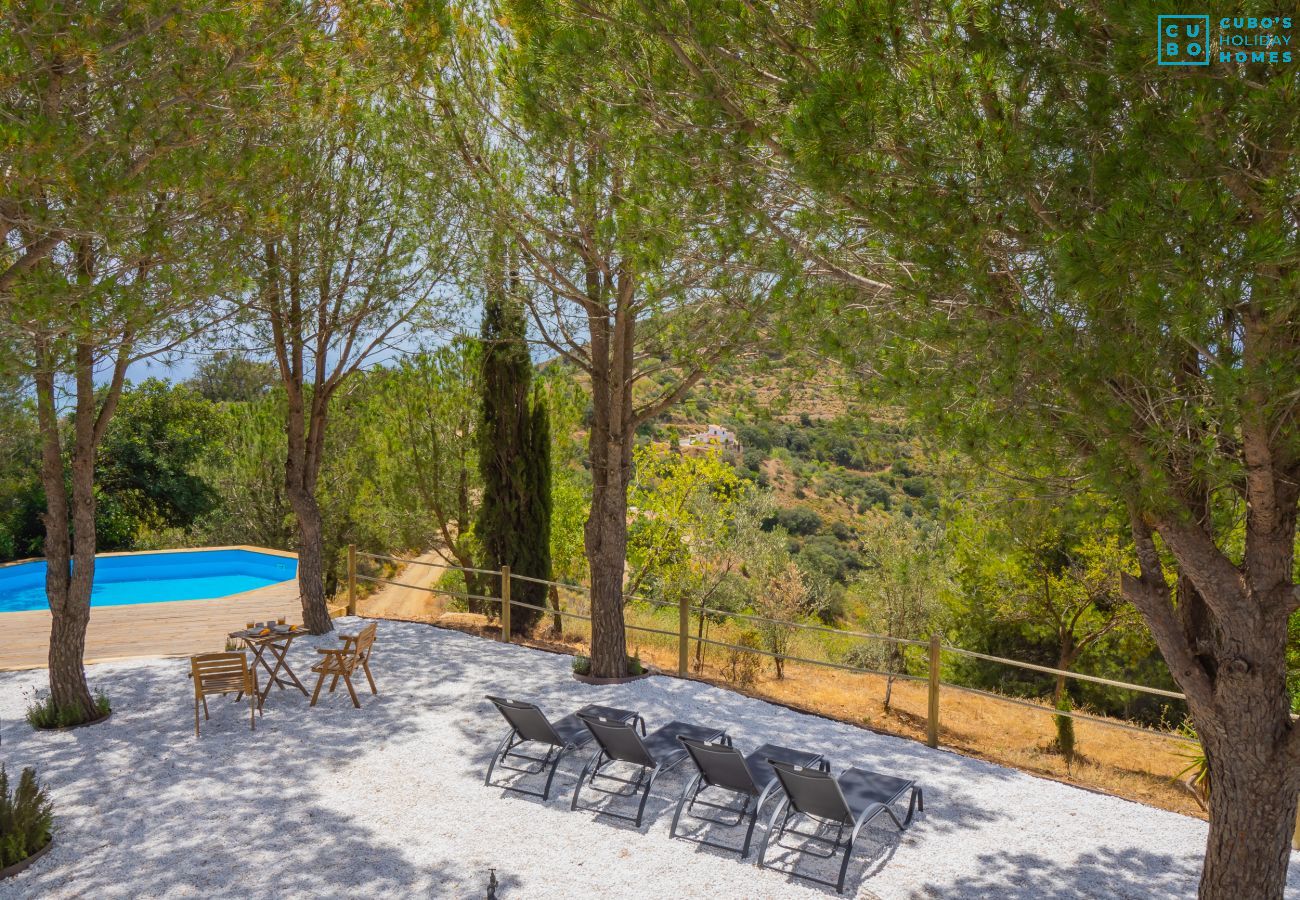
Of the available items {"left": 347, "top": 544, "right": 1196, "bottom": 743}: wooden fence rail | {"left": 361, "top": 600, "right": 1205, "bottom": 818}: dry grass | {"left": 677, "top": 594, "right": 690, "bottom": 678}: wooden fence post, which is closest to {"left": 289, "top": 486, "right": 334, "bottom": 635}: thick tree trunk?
{"left": 347, "top": 544, "right": 1196, "bottom": 743}: wooden fence rail

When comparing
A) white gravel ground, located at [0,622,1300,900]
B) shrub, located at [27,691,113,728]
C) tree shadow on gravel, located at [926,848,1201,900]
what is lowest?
tree shadow on gravel, located at [926,848,1201,900]

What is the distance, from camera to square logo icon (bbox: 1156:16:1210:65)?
276 centimetres

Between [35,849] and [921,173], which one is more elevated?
[921,173]

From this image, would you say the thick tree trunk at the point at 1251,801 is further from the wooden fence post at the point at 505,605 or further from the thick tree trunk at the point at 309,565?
the thick tree trunk at the point at 309,565

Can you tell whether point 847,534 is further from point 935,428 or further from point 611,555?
point 935,428

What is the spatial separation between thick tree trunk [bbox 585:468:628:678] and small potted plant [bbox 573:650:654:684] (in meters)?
0.07

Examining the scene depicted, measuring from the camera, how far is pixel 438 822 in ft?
17.9

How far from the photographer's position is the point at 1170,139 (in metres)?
2.98

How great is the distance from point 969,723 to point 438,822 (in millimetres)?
7724

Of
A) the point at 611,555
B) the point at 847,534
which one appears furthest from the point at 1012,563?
the point at 847,534

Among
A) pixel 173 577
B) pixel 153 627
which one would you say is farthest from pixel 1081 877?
pixel 173 577

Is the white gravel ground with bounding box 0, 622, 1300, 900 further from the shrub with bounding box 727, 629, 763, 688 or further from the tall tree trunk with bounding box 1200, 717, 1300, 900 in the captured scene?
the shrub with bounding box 727, 629, 763, 688

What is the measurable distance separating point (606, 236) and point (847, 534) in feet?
86.3

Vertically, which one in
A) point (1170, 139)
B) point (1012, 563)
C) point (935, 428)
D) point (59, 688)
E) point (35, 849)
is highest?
point (1170, 139)
